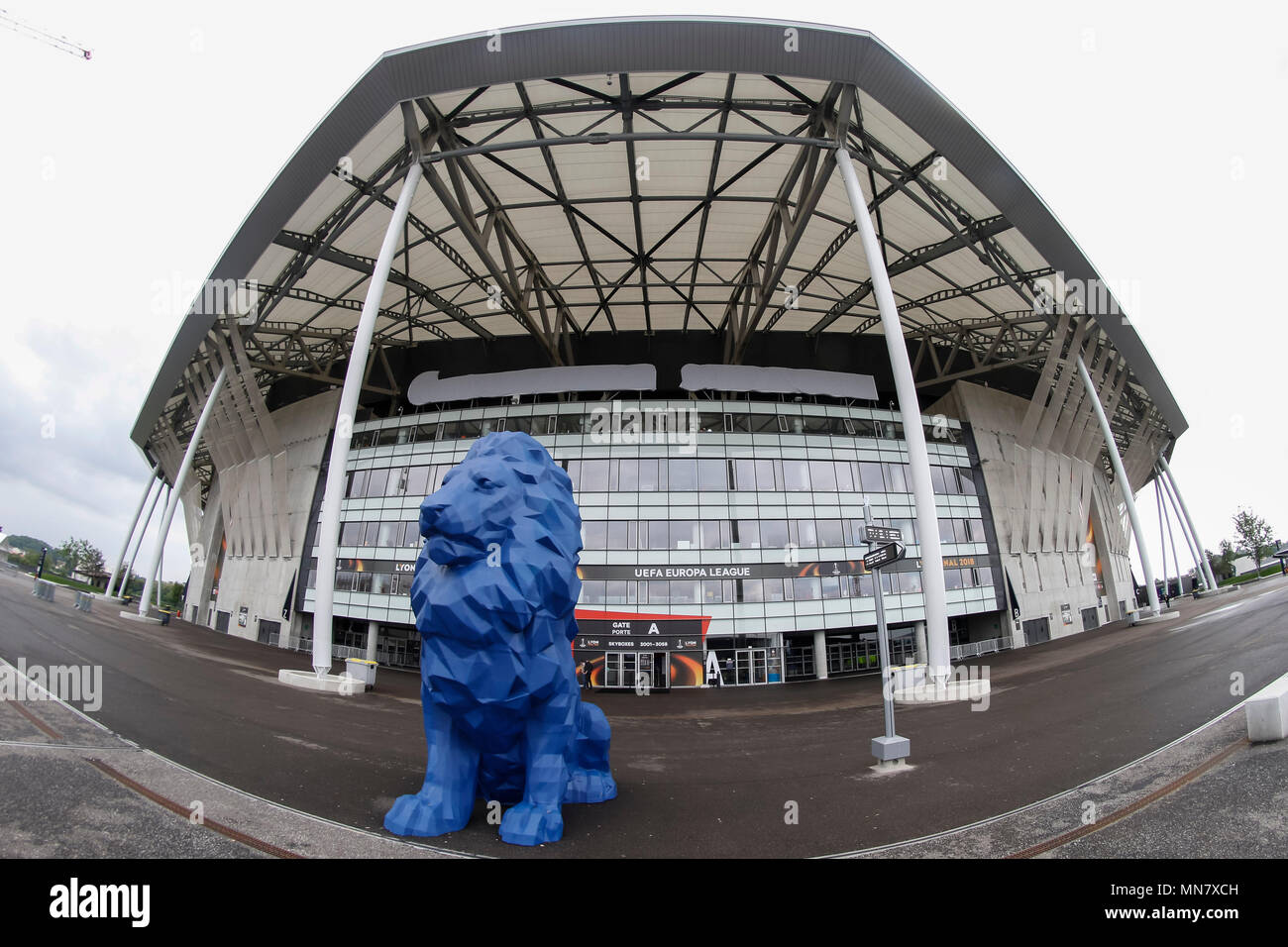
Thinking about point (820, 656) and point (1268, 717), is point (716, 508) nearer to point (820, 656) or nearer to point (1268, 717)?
point (820, 656)

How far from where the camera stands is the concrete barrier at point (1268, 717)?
17.7ft

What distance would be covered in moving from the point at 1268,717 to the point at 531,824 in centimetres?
730

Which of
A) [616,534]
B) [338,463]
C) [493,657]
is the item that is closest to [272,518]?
[338,463]

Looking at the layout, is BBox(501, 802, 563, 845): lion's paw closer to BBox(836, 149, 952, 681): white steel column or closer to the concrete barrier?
the concrete barrier

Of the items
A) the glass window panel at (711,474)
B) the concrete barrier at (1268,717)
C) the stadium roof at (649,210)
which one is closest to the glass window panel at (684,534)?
the glass window panel at (711,474)

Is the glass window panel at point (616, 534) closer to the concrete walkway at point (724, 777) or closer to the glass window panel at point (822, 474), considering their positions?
the glass window panel at point (822, 474)

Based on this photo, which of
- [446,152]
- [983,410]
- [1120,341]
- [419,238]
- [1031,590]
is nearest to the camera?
[446,152]

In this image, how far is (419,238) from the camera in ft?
71.0

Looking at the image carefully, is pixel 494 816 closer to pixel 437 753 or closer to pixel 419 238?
pixel 437 753

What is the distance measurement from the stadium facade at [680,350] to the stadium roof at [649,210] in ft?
0.39

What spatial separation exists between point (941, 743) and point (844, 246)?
19.4 meters

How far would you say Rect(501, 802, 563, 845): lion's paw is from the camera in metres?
4.83

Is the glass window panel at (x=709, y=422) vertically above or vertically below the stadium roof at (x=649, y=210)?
below
